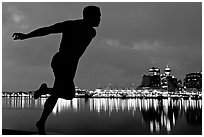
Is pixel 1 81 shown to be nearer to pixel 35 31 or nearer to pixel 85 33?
pixel 35 31

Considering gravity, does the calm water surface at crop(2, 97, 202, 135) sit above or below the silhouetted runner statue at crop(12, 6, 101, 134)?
below

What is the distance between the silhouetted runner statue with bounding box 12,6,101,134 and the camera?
115 inches

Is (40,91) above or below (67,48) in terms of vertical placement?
below

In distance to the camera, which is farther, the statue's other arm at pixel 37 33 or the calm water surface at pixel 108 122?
the calm water surface at pixel 108 122

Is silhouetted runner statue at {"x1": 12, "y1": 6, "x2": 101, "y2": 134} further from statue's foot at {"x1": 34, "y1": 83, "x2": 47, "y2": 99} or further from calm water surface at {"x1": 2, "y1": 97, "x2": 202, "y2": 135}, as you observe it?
calm water surface at {"x1": 2, "y1": 97, "x2": 202, "y2": 135}

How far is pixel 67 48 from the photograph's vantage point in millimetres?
2975

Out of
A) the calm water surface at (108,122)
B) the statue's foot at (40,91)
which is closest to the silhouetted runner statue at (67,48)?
the statue's foot at (40,91)

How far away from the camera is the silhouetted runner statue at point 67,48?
2918 millimetres

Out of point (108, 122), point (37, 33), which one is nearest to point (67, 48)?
point (37, 33)

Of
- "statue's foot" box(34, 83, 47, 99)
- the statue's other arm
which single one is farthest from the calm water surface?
the statue's other arm

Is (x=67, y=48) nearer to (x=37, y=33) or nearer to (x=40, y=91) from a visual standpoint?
(x=37, y=33)

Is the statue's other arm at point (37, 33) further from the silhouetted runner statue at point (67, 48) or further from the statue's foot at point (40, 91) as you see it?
the statue's foot at point (40, 91)

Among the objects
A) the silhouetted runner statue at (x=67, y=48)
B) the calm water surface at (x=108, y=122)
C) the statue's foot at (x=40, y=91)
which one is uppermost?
the silhouetted runner statue at (x=67, y=48)

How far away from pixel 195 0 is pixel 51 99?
214 centimetres
